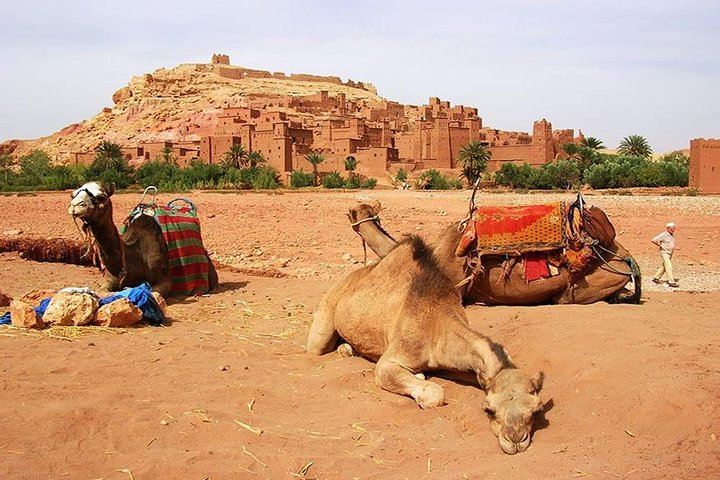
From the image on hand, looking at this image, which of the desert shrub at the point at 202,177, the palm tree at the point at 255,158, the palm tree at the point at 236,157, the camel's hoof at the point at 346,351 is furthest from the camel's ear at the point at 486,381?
the palm tree at the point at 236,157

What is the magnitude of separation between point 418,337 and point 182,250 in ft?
18.5

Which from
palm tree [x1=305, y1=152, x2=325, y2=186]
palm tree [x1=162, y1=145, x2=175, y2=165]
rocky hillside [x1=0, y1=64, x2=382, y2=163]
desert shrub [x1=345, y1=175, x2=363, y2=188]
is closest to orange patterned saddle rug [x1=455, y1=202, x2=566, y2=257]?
desert shrub [x1=345, y1=175, x2=363, y2=188]

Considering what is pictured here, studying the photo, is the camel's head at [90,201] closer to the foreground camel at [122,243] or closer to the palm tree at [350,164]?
the foreground camel at [122,243]

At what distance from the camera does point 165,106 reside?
110 metres

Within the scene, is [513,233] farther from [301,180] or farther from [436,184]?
[301,180]

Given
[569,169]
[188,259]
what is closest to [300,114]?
[569,169]

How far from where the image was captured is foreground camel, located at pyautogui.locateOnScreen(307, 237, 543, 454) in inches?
169

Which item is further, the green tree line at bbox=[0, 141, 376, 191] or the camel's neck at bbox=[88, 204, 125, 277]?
the green tree line at bbox=[0, 141, 376, 191]

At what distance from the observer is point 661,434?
4.21 m

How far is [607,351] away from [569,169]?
155 ft

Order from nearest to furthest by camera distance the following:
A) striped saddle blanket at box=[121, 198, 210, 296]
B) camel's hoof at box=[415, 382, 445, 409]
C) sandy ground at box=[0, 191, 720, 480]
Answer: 1. sandy ground at box=[0, 191, 720, 480]
2. camel's hoof at box=[415, 382, 445, 409]
3. striped saddle blanket at box=[121, 198, 210, 296]

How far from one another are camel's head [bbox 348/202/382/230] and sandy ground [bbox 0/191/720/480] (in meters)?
1.27

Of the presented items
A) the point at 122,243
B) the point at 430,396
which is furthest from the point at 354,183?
the point at 430,396

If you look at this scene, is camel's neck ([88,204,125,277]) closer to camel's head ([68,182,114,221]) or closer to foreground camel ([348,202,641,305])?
camel's head ([68,182,114,221])
